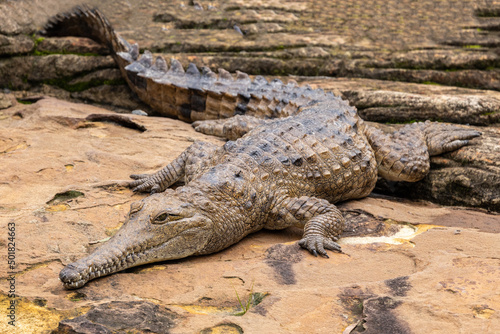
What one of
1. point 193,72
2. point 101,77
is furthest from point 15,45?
point 193,72

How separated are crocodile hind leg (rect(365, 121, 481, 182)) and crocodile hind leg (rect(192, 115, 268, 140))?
59.1 inches

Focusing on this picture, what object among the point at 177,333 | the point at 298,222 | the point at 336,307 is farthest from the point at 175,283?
the point at 298,222

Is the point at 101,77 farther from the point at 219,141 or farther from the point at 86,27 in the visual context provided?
the point at 219,141

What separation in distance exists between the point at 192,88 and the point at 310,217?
144 inches

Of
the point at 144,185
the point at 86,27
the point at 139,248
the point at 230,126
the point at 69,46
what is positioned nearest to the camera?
the point at 139,248

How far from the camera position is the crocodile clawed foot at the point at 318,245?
4.03 meters

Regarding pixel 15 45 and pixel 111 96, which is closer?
pixel 15 45

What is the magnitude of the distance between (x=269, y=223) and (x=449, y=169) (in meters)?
2.79

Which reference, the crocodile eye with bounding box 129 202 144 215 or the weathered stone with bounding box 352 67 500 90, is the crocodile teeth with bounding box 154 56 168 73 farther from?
the crocodile eye with bounding box 129 202 144 215

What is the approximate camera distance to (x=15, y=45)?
325 inches

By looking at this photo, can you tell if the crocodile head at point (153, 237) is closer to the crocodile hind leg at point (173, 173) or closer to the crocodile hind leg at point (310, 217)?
the crocodile hind leg at point (310, 217)

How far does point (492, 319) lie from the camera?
113 inches

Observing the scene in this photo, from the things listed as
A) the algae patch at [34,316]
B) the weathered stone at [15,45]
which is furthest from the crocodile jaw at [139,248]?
the weathered stone at [15,45]

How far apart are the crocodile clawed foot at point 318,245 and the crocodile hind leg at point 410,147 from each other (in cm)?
217
